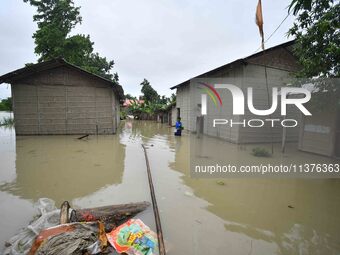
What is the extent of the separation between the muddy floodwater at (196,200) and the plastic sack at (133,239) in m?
0.27

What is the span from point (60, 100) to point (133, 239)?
1181 centimetres

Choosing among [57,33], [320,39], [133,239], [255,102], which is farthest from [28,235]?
[57,33]

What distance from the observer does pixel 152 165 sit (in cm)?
618

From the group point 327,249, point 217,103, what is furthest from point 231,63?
point 327,249

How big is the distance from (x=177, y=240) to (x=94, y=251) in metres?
1.06

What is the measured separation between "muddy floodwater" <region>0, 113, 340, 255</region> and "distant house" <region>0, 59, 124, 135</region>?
6043 mm

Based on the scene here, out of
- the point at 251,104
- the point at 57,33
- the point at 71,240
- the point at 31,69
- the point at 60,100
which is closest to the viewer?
the point at 71,240

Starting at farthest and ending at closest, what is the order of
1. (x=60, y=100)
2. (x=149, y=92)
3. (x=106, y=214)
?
(x=149, y=92), (x=60, y=100), (x=106, y=214)

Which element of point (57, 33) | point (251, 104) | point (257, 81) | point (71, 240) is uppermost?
point (57, 33)

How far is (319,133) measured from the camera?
7.89 metres

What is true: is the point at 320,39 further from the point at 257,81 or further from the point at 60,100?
the point at 60,100

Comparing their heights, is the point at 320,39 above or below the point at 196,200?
above

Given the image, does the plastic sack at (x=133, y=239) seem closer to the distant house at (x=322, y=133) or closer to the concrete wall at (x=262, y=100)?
the distant house at (x=322, y=133)

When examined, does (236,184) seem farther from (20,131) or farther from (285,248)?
(20,131)
